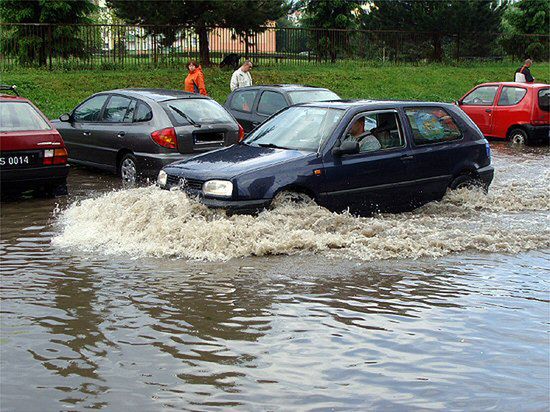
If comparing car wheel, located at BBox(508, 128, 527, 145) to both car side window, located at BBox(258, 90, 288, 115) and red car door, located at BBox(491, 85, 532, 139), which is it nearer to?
red car door, located at BBox(491, 85, 532, 139)

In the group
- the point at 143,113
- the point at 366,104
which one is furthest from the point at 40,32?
the point at 366,104

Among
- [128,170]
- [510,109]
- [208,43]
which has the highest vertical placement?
[208,43]

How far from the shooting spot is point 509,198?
11.8 metres

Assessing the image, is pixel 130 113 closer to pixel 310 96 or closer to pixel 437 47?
pixel 310 96

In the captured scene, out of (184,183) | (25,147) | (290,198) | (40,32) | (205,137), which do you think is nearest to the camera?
(290,198)

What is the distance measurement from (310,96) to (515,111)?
6451 mm

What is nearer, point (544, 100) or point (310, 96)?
point (310, 96)

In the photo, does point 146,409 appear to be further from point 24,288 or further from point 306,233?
point 306,233

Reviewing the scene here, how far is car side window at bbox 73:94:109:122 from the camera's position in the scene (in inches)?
553

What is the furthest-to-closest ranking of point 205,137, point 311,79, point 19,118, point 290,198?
point 311,79, point 205,137, point 19,118, point 290,198

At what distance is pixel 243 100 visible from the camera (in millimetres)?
16859

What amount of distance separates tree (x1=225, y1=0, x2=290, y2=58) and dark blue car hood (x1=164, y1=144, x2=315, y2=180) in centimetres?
1806

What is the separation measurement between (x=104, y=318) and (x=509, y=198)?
7.13 m

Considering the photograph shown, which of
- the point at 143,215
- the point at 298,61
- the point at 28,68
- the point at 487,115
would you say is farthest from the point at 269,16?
the point at 143,215
